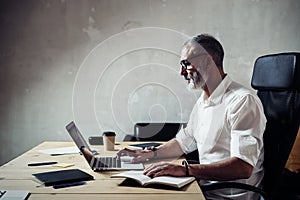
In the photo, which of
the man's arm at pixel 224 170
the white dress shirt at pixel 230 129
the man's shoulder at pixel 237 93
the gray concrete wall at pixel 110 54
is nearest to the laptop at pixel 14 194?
the man's arm at pixel 224 170

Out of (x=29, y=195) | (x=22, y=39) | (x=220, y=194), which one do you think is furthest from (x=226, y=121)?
(x=22, y=39)

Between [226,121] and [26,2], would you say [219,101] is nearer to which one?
[226,121]

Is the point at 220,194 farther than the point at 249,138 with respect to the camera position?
Yes

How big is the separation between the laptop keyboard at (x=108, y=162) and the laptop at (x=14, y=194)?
0.41 m

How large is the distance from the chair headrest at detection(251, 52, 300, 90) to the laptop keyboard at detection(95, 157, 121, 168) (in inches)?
34.2

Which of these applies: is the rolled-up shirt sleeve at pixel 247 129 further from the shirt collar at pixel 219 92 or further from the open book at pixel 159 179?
the open book at pixel 159 179

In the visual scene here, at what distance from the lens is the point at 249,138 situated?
153cm

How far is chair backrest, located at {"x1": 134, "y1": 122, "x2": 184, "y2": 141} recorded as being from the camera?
9.38ft

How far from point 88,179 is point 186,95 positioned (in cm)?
185

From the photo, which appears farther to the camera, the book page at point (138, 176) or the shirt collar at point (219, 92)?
the shirt collar at point (219, 92)

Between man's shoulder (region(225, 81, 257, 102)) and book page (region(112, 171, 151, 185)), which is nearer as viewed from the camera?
book page (region(112, 171, 151, 185))

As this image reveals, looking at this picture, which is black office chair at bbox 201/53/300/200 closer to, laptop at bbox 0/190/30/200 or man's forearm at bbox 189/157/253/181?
man's forearm at bbox 189/157/253/181

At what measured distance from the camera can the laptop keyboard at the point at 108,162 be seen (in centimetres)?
158

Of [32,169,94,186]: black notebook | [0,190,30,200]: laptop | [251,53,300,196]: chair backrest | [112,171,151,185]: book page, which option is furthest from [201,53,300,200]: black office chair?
[0,190,30,200]: laptop
